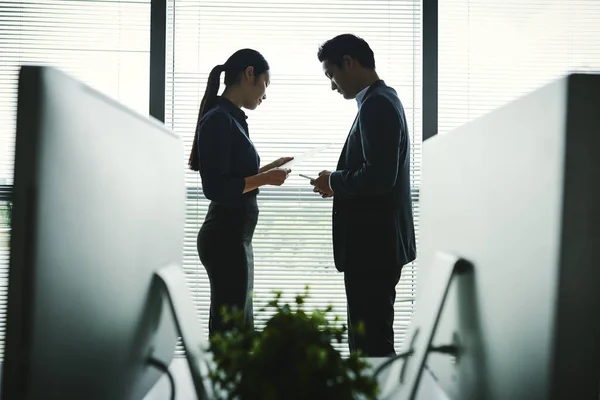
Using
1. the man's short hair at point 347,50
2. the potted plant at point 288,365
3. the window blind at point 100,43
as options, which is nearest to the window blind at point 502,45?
the man's short hair at point 347,50

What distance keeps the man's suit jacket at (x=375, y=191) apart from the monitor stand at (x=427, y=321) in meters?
0.74

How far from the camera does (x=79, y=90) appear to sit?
0.54m

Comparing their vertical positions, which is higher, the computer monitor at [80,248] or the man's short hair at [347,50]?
the man's short hair at [347,50]

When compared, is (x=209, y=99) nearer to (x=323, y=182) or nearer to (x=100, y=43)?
(x=323, y=182)

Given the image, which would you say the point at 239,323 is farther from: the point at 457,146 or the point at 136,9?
the point at 136,9

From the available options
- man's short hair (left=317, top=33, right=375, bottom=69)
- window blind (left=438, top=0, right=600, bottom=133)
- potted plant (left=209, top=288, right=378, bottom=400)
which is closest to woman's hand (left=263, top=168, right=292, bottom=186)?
man's short hair (left=317, top=33, right=375, bottom=69)

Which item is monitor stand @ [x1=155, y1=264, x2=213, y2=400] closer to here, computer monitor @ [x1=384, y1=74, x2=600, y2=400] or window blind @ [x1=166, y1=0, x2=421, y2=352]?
computer monitor @ [x1=384, y1=74, x2=600, y2=400]

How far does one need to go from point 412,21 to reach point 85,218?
2.47m

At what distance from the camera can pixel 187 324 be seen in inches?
34.4

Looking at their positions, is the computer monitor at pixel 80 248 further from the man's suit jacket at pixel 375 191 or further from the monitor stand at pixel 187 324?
the man's suit jacket at pixel 375 191

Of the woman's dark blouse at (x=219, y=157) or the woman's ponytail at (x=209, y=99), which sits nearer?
the woman's dark blouse at (x=219, y=157)

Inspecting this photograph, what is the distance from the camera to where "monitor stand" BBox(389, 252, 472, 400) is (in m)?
0.82

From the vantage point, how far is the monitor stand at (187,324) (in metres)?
0.78

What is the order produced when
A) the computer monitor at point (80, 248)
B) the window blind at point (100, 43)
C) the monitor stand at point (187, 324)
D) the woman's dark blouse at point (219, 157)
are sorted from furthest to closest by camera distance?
the window blind at point (100, 43)
the woman's dark blouse at point (219, 157)
the monitor stand at point (187, 324)
the computer monitor at point (80, 248)
